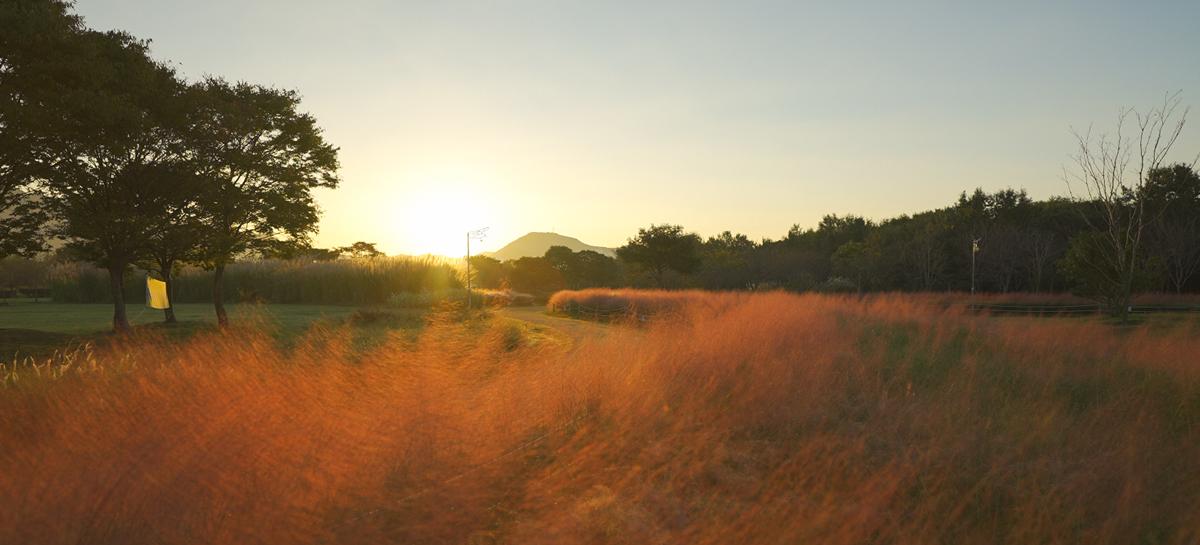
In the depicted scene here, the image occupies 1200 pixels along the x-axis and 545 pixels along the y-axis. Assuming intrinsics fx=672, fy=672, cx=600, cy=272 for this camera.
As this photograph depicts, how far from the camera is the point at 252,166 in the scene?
2292 centimetres

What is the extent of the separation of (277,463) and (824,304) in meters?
14.6

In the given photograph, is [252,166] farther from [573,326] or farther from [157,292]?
[573,326]

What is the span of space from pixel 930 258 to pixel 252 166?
39.7m

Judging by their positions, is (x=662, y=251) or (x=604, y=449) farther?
(x=662, y=251)

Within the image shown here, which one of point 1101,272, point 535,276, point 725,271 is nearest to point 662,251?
point 725,271

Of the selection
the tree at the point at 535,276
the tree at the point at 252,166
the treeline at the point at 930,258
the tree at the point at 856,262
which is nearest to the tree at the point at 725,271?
the treeline at the point at 930,258

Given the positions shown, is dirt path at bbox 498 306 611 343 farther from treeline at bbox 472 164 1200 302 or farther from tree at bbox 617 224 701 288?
tree at bbox 617 224 701 288

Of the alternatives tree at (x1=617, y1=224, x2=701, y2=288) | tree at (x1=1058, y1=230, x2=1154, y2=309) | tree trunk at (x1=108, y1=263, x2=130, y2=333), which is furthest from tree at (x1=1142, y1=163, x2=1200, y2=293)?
tree trunk at (x1=108, y1=263, x2=130, y2=333)

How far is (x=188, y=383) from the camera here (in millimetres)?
6871

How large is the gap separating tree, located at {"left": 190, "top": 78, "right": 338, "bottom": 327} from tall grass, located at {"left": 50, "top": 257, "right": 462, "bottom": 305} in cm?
923

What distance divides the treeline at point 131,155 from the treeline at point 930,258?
12.5 meters

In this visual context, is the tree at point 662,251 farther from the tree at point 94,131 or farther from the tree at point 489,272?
the tree at point 94,131

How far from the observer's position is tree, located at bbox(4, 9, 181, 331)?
14.3 m

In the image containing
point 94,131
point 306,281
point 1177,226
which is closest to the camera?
point 94,131
